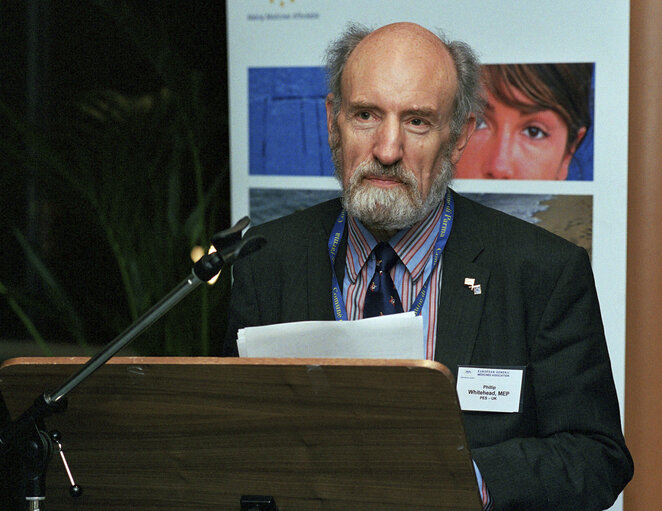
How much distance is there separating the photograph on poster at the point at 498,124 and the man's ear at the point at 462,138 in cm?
94

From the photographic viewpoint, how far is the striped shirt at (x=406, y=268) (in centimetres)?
222

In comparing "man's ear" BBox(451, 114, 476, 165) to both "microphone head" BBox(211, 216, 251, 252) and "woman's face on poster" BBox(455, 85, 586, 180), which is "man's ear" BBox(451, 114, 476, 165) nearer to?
"woman's face on poster" BBox(455, 85, 586, 180)

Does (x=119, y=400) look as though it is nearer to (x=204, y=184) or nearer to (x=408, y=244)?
(x=408, y=244)

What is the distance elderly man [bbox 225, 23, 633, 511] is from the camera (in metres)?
2.05

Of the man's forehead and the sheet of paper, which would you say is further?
the man's forehead

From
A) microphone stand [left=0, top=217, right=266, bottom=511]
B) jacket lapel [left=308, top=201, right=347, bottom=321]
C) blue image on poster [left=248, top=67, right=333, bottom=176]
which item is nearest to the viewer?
microphone stand [left=0, top=217, right=266, bottom=511]

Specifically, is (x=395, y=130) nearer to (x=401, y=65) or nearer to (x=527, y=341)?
(x=401, y=65)

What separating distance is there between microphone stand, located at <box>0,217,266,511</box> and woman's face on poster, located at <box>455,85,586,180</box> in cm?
201

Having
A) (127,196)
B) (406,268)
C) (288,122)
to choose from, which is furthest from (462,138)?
(127,196)

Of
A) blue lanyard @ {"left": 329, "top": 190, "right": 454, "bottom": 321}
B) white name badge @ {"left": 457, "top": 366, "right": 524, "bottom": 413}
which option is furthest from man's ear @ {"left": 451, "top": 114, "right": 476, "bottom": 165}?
white name badge @ {"left": 457, "top": 366, "right": 524, "bottom": 413}

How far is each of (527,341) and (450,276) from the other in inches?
9.2

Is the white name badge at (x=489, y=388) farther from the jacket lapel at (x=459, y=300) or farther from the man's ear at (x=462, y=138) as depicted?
the man's ear at (x=462, y=138)

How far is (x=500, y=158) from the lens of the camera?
10.9ft

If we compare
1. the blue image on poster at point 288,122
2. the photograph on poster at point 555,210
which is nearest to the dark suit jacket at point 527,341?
the photograph on poster at point 555,210
